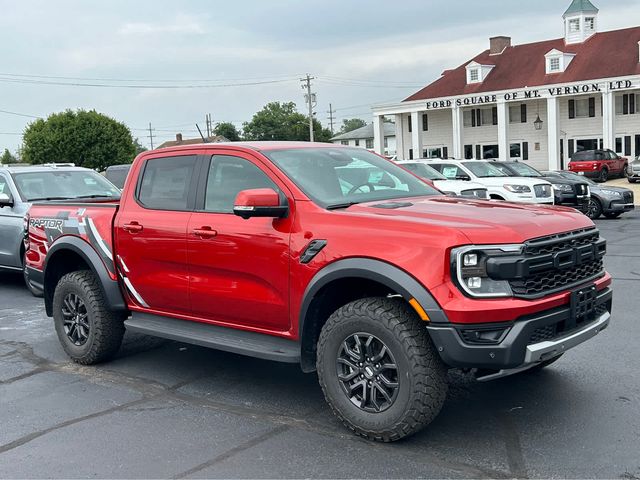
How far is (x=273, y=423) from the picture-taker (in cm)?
478

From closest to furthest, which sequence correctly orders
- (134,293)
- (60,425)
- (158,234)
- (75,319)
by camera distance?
(60,425), (158,234), (134,293), (75,319)

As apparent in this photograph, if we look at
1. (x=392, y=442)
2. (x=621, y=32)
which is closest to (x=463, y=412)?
(x=392, y=442)

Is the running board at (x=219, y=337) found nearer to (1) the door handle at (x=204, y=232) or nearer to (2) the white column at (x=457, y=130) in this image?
(1) the door handle at (x=204, y=232)

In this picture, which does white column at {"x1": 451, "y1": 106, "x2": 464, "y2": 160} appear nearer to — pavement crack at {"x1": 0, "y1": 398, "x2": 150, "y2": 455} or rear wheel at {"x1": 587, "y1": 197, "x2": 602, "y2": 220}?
rear wheel at {"x1": 587, "y1": 197, "x2": 602, "y2": 220}

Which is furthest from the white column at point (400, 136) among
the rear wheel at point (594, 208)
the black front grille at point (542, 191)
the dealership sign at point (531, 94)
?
Result: the black front grille at point (542, 191)

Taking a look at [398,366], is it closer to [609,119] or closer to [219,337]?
[219,337]

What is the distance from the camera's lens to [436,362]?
13.6 feet

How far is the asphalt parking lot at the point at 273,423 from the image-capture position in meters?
4.05

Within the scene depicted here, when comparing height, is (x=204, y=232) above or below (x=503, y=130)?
below

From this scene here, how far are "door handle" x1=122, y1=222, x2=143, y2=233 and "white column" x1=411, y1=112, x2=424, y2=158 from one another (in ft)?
160

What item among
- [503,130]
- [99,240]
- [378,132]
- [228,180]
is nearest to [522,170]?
[99,240]

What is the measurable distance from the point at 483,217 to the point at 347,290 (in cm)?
100

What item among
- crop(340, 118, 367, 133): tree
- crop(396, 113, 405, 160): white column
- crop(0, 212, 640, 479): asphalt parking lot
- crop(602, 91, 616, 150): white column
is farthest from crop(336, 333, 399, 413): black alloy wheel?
crop(340, 118, 367, 133): tree

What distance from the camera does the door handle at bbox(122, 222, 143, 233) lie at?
5.74 metres
